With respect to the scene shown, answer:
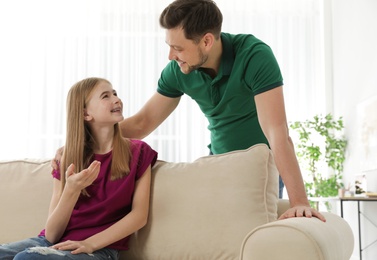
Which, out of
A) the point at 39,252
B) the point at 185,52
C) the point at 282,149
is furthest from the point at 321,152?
the point at 39,252

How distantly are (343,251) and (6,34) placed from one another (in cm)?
532

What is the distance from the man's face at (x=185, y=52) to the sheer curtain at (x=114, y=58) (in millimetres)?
3809

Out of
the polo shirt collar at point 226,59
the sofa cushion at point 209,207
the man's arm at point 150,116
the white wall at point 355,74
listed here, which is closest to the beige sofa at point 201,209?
the sofa cushion at point 209,207

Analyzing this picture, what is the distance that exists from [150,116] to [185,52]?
499 millimetres

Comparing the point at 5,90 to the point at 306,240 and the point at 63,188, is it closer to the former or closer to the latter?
the point at 63,188

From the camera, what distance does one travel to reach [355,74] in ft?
17.3

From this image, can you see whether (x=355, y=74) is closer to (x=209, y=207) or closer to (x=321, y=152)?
(x=321, y=152)

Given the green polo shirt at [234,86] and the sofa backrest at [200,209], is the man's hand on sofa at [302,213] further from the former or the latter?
the green polo shirt at [234,86]

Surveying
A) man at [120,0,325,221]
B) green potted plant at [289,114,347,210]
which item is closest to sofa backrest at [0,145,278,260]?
man at [120,0,325,221]

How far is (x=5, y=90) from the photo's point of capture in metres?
6.12

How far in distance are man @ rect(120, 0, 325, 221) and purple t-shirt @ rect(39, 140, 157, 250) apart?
0.44 meters

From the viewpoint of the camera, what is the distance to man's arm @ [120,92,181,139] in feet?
8.63

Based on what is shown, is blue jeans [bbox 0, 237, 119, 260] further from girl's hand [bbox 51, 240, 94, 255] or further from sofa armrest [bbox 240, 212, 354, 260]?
sofa armrest [bbox 240, 212, 354, 260]

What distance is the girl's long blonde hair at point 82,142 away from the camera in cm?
212
